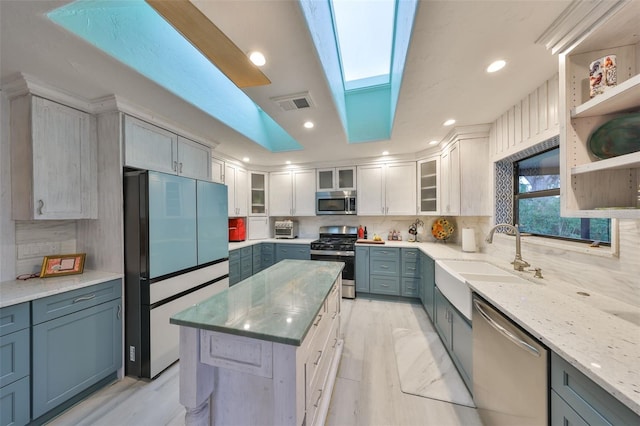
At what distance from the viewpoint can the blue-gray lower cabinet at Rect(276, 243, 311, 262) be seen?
154 inches

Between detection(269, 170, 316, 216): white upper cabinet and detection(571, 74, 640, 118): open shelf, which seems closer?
detection(571, 74, 640, 118): open shelf

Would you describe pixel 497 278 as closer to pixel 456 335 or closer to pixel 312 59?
pixel 456 335

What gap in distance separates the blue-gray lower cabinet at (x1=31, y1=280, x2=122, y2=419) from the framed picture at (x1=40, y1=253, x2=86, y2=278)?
0.36 meters

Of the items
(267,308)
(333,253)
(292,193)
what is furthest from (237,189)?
(267,308)

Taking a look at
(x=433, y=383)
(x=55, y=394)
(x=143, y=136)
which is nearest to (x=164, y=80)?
(x=143, y=136)

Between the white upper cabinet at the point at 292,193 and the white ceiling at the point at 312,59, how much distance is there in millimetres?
1940

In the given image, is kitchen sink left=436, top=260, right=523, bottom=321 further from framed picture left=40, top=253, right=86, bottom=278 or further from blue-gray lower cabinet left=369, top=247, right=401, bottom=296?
framed picture left=40, top=253, right=86, bottom=278

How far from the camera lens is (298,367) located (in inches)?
37.3

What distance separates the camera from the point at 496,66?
150 cm

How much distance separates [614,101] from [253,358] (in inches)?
78.5

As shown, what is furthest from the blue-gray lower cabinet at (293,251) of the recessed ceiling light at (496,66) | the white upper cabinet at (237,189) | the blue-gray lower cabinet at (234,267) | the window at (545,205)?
the recessed ceiling light at (496,66)

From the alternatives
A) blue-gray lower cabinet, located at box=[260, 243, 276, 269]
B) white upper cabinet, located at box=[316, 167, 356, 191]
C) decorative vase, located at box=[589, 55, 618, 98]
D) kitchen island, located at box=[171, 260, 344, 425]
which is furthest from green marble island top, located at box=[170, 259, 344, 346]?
white upper cabinet, located at box=[316, 167, 356, 191]

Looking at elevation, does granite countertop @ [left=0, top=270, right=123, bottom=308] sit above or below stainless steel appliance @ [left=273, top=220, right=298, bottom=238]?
below

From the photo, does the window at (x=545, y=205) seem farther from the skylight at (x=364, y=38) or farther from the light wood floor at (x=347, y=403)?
the skylight at (x=364, y=38)
